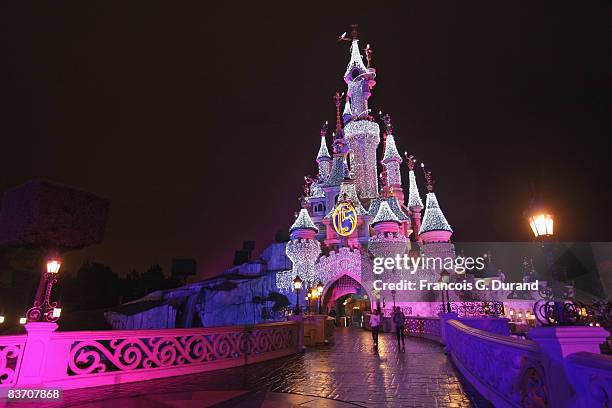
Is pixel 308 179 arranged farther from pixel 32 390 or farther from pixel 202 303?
pixel 32 390

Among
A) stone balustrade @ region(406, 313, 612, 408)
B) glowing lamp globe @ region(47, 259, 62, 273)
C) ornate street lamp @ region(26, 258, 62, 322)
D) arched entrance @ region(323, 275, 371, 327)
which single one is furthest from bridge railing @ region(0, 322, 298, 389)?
arched entrance @ region(323, 275, 371, 327)

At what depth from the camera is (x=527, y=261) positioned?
44.3 metres

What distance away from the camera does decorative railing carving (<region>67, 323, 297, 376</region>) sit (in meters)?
7.49

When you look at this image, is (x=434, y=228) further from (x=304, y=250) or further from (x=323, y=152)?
(x=323, y=152)

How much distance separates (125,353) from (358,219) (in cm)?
2970

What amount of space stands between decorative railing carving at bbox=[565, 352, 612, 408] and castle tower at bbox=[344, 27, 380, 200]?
35578mm

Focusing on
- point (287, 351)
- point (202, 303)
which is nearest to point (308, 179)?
point (202, 303)

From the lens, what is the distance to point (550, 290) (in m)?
4.79

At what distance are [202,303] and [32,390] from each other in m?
35.7

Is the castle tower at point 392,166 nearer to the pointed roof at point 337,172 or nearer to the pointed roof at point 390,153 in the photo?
the pointed roof at point 390,153

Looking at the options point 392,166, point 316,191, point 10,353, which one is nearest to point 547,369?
point 10,353

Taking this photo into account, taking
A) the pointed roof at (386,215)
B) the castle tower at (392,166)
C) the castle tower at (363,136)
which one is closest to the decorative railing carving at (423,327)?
A: the pointed roof at (386,215)

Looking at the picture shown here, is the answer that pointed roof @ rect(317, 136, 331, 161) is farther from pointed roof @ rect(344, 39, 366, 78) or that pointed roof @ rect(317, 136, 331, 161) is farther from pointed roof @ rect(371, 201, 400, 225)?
pointed roof @ rect(371, 201, 400, 225)

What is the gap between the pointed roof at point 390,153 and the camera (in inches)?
1604
